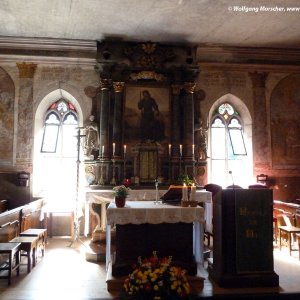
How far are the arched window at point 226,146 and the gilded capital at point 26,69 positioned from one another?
18.7 ft

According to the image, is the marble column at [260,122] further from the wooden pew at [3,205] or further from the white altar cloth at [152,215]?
the wooden pew at [3,205]

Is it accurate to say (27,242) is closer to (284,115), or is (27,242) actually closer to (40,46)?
(40,46)

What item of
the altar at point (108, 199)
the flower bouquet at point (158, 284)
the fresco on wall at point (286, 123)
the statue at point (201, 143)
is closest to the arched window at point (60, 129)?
the altar at point (108, 199)

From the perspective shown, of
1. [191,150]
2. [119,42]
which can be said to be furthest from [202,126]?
[119,42]

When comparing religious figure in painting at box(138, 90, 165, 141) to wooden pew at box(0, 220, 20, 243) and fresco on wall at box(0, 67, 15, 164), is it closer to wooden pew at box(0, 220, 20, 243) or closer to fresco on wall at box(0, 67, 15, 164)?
fresco on wall at box(0, 67, 15, 164)

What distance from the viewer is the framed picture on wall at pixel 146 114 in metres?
9.87

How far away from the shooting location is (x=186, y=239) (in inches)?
220

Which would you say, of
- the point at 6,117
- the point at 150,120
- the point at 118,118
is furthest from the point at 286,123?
the point at 6,117

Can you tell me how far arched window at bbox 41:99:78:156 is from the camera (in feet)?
34.2

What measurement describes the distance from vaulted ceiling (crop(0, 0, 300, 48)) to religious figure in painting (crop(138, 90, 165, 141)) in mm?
1757

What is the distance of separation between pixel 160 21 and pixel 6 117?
514 centimetres

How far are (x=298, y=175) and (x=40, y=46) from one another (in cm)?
873

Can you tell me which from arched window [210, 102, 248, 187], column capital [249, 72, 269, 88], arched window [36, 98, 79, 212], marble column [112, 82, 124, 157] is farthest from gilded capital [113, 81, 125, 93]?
column capital [249, 72, 269, 88]

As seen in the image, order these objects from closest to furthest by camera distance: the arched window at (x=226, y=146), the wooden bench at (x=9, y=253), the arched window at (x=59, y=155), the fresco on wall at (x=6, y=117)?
the wooden bench at (x=9, y=253) < the fresco on wall at (x=6, y=117) < the arched window at (x=59, y=155) < the arched window at (x=226, y=146)
